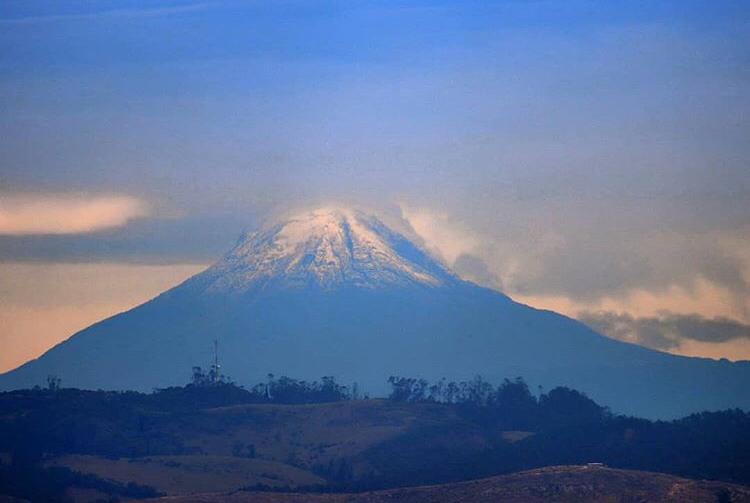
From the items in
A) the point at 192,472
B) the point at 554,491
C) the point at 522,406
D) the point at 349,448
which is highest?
the point at 522,406

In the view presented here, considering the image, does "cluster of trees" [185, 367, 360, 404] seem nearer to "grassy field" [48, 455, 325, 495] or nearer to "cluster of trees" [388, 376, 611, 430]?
"cluster of trees" [388, 376, 611, 430]

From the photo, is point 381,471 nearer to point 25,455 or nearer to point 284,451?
point 284,451

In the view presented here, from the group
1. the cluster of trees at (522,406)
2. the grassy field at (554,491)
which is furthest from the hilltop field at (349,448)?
the cluster of trees at (522,406)

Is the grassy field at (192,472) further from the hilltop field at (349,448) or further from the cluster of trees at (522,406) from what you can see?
the cluster of trees at (522,406)

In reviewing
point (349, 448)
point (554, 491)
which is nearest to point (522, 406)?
point (349, 448)

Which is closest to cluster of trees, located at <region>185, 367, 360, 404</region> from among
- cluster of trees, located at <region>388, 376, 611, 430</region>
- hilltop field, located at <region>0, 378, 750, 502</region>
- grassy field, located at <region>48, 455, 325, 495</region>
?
hilltop field, located at <region>0, 378, 750, 502</region>

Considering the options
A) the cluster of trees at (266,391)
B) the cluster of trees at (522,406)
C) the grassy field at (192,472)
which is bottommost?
the grassy field at (192,472)

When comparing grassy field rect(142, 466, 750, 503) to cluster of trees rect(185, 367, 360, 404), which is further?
cluster of trees rect(185, 367, 360, 404)

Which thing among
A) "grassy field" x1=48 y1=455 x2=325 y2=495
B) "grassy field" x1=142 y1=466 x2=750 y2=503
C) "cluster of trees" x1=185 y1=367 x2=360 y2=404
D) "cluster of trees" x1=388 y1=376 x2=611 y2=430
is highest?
"cluster of trees" x1=185 y1=367 x2=360 y2=404

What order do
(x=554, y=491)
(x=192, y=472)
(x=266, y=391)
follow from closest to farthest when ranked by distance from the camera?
(x=554, y=491) → (x=192, y=472) → (x=266, y=391)

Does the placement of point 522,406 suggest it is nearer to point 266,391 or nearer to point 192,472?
point 266,391

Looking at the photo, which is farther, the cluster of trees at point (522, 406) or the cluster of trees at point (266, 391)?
the cluster of trees at point (266, 391)

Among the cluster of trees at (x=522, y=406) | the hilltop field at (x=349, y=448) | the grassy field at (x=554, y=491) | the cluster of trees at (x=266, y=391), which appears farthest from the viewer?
the cluster of trees at (x=266, y=391)

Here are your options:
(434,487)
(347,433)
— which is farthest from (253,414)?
(434,487)
